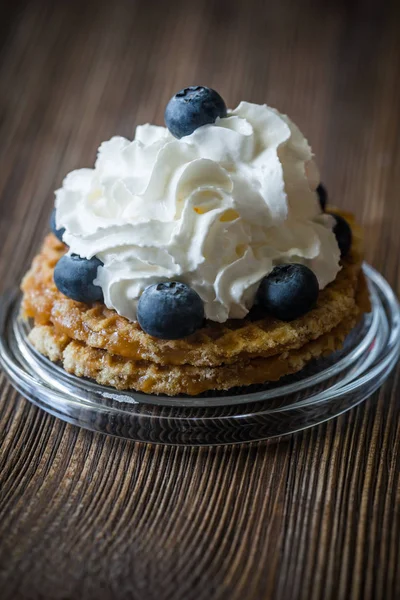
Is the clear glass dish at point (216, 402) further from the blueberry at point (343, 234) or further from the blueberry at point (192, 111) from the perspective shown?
the blueberry at point (192, 111)

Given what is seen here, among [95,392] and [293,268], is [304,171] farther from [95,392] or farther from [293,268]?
[95,392]

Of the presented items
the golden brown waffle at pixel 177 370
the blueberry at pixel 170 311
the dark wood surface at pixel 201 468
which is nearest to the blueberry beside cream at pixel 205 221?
the blueberry at pixel 170 311

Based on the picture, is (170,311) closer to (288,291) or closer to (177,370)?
(177,370)

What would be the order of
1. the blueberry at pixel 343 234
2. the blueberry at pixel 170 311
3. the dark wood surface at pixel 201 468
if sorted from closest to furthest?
Answer: the dark wood surface at pixel 201 468
the blueberry at pixel 170 311
the blueberry at pixel 343 234

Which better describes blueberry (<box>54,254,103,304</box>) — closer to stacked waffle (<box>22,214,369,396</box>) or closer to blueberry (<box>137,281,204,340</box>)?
stacked waffle (<box>22,214,369,396</box>)

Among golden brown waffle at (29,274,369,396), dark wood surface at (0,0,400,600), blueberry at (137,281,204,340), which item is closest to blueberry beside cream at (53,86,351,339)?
blueberry at (137,281,204,340)

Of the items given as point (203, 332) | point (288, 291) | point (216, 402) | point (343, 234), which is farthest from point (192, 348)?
point (343, 234)

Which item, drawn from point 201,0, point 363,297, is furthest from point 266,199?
point 201,0
